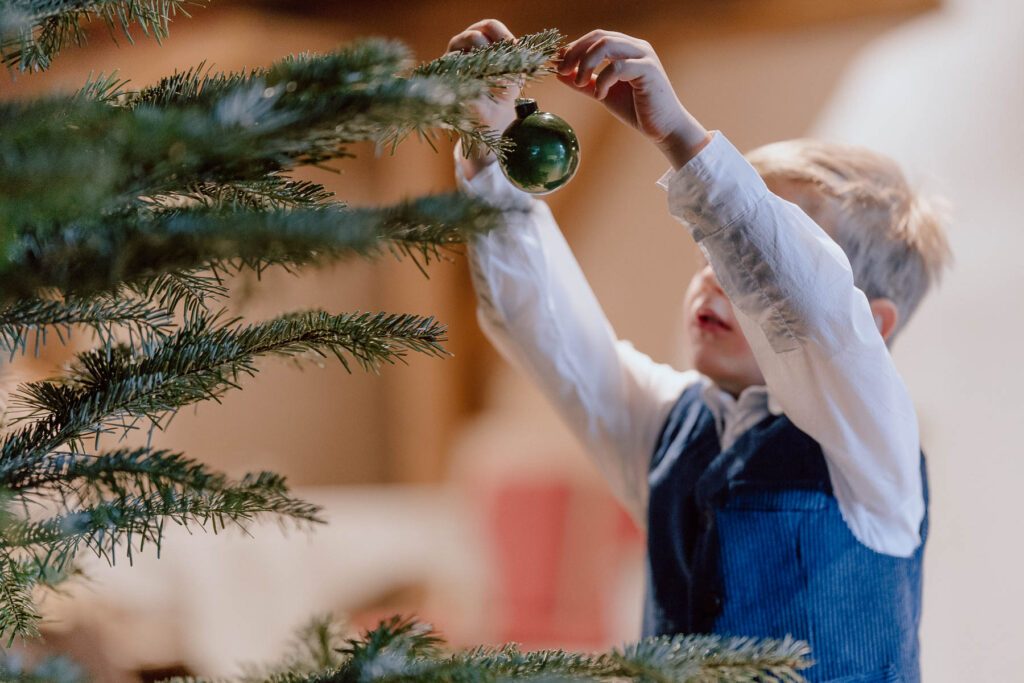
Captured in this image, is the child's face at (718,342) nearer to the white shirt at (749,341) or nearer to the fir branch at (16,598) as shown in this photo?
the white shirt at (749,341)

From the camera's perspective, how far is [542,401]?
8.01ft

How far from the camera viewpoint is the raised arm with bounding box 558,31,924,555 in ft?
Result: 1.67

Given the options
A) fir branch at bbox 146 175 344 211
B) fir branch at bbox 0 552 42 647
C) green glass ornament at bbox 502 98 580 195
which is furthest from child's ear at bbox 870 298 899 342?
fir branch at bbox 0 552 42 647

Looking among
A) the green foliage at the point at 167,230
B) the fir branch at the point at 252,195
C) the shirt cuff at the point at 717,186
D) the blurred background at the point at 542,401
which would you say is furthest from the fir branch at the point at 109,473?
the shirt cuff at the point at 717,186

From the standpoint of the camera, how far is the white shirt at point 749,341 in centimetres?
52

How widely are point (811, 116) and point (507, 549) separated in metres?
1.10

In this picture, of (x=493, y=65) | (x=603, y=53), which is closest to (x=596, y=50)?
(x=603, y=53)

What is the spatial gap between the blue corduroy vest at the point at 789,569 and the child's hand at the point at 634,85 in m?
0.27

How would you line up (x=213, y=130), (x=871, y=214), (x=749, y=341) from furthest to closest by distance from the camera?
(x=871, y=214), (x=749, y=341), (x=213, y=130)

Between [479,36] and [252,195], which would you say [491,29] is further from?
[252,195]

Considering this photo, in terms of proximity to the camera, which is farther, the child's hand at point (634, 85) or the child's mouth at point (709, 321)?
the child's mouth at point (709, 321)

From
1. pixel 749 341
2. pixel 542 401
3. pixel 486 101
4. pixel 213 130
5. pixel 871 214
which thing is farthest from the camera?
pixel 542 401

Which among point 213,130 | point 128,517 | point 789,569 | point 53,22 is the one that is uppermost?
point 53,22

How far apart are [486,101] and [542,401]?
1.98 meters
